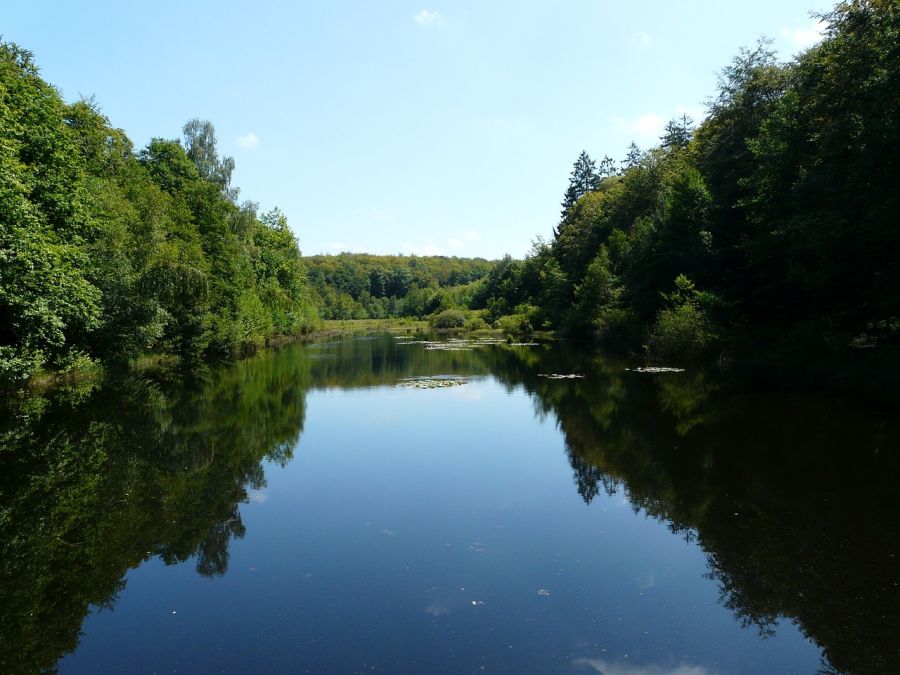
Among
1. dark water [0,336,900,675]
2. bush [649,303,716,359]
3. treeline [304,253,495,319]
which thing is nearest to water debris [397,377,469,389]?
dark water [0,336,900,675]

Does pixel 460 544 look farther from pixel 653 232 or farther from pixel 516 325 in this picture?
pixel 516 325

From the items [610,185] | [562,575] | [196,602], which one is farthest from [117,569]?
[610,185]

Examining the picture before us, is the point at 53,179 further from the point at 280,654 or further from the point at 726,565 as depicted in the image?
the point at 726,565

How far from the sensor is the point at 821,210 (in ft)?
65.2

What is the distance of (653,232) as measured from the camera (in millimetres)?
38875

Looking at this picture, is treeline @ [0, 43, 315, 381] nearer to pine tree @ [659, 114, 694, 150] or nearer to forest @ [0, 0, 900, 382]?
forest @ [0, 0, 900, 382]

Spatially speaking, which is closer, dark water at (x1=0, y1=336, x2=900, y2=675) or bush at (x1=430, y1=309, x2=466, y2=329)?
dark water at (x1=0, y1=336, x2=900, y2=675)

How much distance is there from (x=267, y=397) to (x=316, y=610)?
16524mm

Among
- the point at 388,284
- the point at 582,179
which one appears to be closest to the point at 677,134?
the point at 582,179

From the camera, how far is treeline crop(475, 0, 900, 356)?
1777 cm

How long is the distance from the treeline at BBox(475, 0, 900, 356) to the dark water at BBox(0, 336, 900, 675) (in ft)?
21.4

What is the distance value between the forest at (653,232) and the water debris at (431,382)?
12.5m

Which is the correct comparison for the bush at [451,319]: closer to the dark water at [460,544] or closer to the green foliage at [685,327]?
the green foliage at [685,327]

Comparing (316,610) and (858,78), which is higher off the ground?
(858,78)
